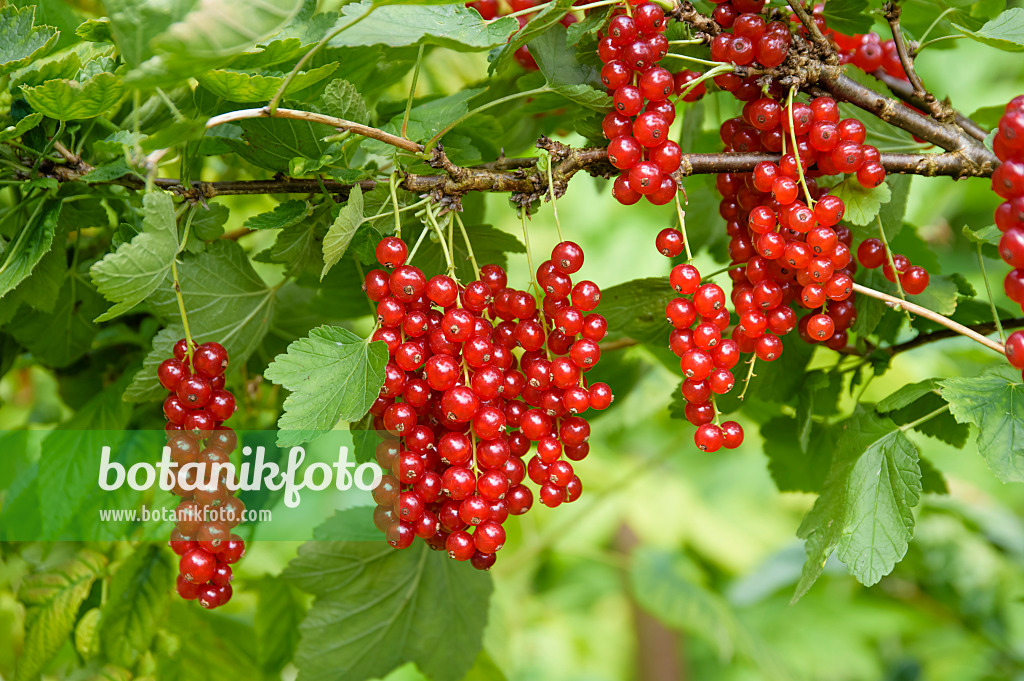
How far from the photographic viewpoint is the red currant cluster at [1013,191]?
1.34 ft

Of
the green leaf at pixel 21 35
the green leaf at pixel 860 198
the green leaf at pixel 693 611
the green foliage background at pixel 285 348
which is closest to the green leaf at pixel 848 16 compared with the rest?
the green foliage background at pixel 285 348

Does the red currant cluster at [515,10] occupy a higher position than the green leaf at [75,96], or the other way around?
the green leaf at [75,96]

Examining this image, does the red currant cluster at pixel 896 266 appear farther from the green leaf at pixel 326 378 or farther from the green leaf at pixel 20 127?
the green leaf at pixel 20 127

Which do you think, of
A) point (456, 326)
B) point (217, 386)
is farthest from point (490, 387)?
point (217, 386)

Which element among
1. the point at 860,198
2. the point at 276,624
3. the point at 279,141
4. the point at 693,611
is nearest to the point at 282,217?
the point at 279,141

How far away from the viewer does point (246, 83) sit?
398 mm

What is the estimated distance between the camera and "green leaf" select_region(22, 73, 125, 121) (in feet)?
1.31

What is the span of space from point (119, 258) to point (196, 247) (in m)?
0.16

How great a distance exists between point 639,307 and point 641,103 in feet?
0.57

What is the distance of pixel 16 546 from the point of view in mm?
691

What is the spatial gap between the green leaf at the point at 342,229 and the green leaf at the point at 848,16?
1.13ft

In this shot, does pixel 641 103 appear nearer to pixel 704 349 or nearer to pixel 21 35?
pixel 704 349

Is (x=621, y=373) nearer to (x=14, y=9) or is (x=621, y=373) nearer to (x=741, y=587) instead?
(x=14, y=9)

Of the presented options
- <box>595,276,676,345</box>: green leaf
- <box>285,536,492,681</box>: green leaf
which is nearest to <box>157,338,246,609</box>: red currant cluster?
<box>285,536,492,681</box>: green leaf
